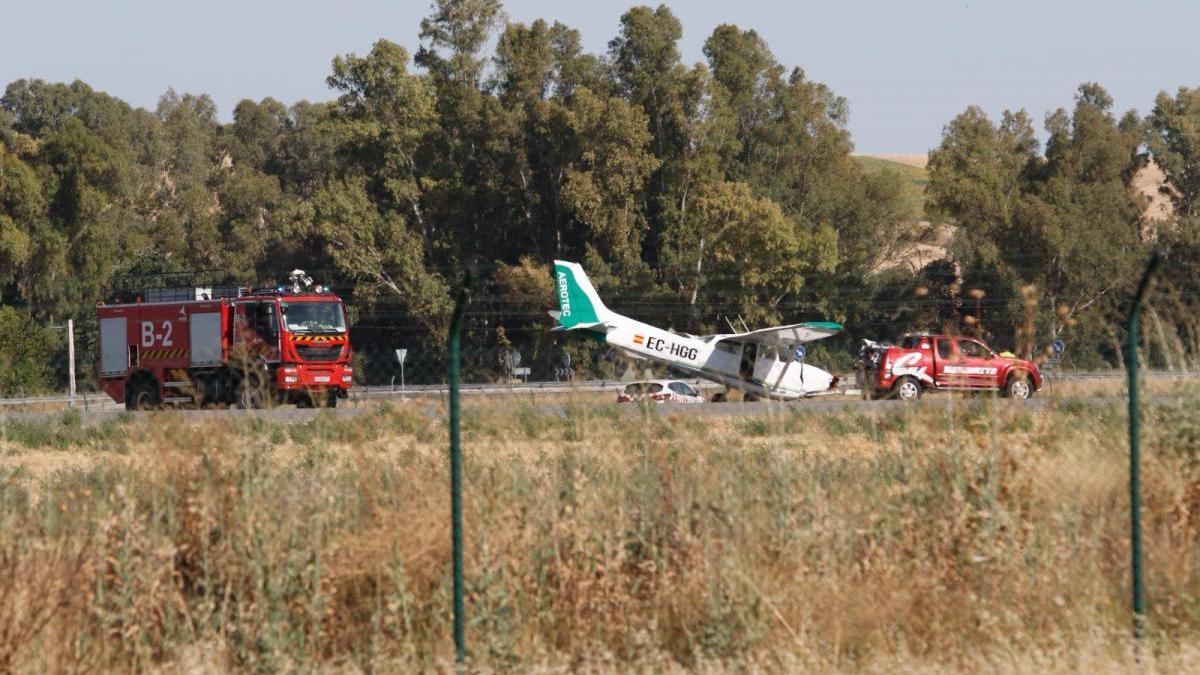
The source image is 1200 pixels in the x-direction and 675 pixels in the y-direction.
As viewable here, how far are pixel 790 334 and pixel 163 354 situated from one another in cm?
1480

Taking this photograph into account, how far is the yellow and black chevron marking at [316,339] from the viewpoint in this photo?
31156mm

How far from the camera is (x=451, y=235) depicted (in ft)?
195

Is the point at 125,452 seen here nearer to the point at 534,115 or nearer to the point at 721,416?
the point at 721,416

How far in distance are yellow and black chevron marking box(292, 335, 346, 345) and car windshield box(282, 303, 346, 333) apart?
118 millimetres

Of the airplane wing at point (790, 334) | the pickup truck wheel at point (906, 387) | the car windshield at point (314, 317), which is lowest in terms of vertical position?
the pickup truck wheel at point (906, 387)

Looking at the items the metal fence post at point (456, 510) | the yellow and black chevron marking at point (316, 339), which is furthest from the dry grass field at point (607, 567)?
the yellow and black chevron marking at point (316, 339)

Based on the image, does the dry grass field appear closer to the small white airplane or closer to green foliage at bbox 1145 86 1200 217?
the small white airplane

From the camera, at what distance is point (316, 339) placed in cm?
3139

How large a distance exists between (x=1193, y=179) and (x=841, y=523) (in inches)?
2448

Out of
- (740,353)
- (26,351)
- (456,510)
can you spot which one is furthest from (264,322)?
(456,510)

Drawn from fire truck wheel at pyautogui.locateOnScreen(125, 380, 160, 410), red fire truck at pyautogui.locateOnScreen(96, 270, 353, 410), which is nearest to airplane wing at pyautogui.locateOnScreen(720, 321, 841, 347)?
red fire truck at pyautogui.locateOnScreen(96, 270, 353, 410)

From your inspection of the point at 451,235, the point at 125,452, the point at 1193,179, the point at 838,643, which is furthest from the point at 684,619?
the point at 1193,179

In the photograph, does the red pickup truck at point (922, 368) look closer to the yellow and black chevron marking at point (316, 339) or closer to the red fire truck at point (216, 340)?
the yellow and black chevron marking at point (316, 339)

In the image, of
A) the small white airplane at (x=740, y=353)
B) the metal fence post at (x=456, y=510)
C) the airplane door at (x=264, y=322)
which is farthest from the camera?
the small white airplane at (x=740, y=353)
